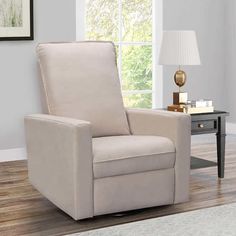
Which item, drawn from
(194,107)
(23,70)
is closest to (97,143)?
(194,107)

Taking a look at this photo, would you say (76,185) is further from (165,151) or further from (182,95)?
(182,95)

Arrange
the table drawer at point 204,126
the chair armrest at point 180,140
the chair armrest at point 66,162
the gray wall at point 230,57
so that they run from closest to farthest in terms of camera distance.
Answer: the chair armrest at point 66,162
the chair armrest at point 180,140
the table drawer at point 204,126
the gray wall at point 230,57

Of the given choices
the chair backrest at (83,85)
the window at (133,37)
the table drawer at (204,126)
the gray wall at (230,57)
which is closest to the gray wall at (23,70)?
the window at (133,37)

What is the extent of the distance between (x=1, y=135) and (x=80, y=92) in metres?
1.42

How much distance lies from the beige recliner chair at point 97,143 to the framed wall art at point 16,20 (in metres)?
1.15

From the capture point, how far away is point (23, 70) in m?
4.65

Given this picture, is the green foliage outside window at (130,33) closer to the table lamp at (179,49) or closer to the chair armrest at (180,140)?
the table lamp at (179,49)

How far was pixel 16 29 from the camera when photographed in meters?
4.56

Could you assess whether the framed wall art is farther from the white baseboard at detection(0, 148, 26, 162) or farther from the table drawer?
the table drawer

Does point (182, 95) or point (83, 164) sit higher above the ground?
point (182, 95)

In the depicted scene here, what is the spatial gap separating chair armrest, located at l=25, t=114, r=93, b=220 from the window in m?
2.10

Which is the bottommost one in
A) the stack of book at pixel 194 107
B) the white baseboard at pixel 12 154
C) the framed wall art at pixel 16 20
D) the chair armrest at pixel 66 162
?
the white baseboard at pixel 12 154

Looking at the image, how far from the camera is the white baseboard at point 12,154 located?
15.3 feet

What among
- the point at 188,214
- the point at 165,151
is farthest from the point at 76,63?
the point at 188,214
